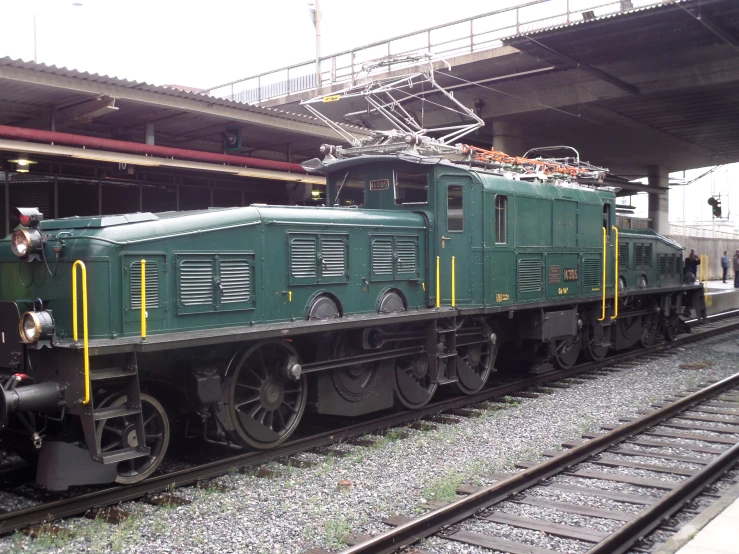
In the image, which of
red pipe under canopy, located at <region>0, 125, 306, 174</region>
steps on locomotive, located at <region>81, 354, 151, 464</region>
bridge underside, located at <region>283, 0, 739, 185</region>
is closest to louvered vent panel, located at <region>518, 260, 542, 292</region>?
red pipe under canopy, located at <region>0, 125, 306, 174</region>

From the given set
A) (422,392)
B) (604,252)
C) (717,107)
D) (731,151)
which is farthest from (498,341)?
(731,151)

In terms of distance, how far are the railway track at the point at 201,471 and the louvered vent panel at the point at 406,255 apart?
6.19 ft

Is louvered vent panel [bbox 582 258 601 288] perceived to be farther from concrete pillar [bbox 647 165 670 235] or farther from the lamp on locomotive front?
concrete pillar [bbox 647 165 670 235]

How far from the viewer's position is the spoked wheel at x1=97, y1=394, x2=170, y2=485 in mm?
5969

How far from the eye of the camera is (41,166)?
39.5 feet

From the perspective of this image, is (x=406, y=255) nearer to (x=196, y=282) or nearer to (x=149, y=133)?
(x=196, y=282)

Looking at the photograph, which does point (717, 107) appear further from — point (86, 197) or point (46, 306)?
point (46, 306)

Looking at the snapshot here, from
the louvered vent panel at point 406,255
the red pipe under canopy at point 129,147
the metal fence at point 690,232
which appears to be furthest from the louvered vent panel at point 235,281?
the metal fence at point 690,232

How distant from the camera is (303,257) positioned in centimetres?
781

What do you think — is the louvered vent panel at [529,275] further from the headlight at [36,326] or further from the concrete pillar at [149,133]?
the headlight at [36,326]

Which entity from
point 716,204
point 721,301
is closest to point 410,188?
point 716,204

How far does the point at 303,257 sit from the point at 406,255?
1837 millimetres

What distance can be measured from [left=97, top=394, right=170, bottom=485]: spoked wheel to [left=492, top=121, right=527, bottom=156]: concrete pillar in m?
17.9

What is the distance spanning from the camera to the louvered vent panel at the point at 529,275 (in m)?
10.7
